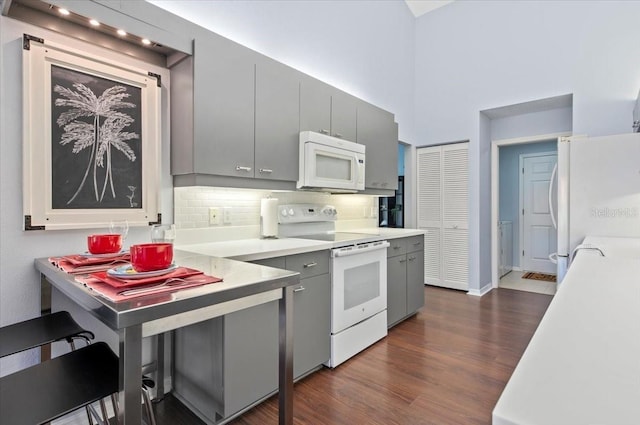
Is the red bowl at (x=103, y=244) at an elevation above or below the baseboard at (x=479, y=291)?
above

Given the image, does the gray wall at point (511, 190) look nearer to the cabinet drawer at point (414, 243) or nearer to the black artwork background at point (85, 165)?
the cabinet drawer at point (414, 243)

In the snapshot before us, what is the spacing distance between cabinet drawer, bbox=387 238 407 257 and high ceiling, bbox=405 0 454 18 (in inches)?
139

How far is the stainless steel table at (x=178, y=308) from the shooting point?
2.92ft

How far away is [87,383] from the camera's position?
41.6 inches

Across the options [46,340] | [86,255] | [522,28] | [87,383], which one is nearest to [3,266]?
[86,255]

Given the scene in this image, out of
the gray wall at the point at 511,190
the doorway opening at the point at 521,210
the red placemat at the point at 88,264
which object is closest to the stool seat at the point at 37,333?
the red placemat at the point at 88,264

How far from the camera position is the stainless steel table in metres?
0.89

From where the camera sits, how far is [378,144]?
3.55m

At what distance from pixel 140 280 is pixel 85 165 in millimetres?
1060

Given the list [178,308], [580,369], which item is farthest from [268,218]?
[580,369]

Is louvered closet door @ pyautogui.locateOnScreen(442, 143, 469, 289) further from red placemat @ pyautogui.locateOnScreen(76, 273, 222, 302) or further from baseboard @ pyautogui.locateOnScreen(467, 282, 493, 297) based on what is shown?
red placemat @ pyautogui.locateOnScreen(76, 273, 222, 302)

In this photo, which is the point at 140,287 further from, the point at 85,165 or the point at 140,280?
the point at 85,165

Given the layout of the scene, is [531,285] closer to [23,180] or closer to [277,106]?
[277,106]

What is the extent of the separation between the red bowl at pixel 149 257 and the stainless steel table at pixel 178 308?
0.17 meters
